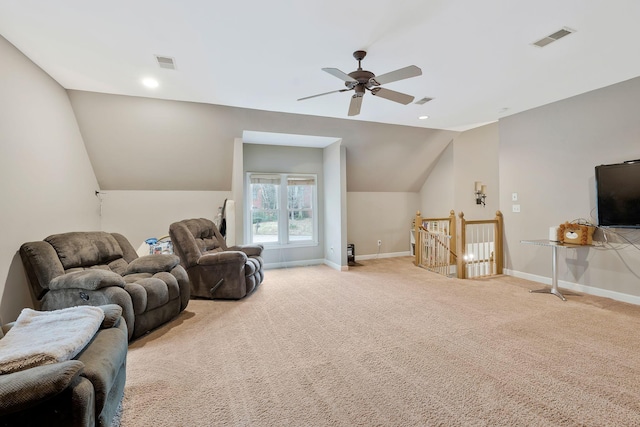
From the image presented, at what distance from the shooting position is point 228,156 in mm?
5164

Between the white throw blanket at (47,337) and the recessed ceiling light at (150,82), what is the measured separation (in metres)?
2.67

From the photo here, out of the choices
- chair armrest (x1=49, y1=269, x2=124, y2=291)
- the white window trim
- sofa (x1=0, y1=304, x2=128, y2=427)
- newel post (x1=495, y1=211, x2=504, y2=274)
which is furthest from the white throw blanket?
newel post (x1=495, y1=211, x2=504, y2=274)

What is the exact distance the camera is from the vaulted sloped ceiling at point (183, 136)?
419 cm

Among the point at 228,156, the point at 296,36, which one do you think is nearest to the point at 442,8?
the point at 296,36

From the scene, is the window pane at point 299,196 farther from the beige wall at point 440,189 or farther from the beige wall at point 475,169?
the beige wall at point 475,169

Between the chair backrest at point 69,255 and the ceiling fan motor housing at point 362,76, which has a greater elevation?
the ceiling fan motor housing at point 362,76

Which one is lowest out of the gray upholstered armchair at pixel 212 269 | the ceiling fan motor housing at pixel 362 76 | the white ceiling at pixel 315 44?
the gray upholstered armchair at pixel 212 269

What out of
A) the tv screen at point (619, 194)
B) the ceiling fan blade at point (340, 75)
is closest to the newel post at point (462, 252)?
the tv screen at point (619, 194)

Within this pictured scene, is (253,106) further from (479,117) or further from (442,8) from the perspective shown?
(479,117)

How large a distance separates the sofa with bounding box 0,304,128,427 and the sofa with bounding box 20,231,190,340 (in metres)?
0.92

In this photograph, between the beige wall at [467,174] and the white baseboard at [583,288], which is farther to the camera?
the beige wall at [467,174]

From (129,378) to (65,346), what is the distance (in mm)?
971

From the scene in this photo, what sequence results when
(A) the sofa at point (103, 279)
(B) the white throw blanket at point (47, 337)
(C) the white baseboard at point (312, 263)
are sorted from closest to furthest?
1. (B) the white throw blanket at point (47, 337)
2. (A) the sofa at point (103, 279)
3. (C) the white baseboard at point (312, 263)

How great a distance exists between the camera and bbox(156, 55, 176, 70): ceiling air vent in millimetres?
2977
